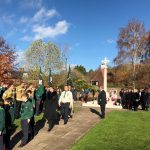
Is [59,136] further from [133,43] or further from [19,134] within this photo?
[133,43]

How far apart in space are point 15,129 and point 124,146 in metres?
5.40

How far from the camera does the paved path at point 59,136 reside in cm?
1267

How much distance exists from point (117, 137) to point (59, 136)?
2323mm

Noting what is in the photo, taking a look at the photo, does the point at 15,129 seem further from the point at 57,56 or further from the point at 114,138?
the point at 57,56

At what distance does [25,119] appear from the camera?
12.5 metres

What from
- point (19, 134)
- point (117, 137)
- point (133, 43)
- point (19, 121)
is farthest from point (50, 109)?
point (133, 43)

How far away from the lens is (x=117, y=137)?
1420 cm

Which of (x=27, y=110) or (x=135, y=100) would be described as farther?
(x=135, y=100)

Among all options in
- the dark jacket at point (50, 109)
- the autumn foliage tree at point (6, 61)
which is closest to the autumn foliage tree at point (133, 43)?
the autumn foliage tree at point (6, 61)

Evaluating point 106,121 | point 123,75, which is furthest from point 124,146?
point 123,75

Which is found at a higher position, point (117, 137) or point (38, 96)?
point (38, 96)

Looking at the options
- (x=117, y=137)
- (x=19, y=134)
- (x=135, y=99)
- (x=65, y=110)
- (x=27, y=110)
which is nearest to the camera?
(x=27, y=110)

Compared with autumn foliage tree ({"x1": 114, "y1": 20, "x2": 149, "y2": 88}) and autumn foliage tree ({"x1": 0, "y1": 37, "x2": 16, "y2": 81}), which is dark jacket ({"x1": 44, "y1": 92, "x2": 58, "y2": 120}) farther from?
autumn foliage tree ({"x1": 114, "y1": 20, "x2": 149, "y2": 88})

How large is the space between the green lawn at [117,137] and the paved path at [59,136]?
1.57ft
